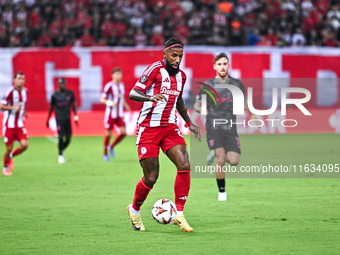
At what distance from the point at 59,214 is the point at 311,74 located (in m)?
18.5

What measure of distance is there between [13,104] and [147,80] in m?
7.49

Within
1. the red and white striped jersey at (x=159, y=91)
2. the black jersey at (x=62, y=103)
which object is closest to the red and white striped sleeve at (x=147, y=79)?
the red and white striped jersey at (x=159, y=91)

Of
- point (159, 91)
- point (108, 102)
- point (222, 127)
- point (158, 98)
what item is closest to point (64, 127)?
point (108, 102)

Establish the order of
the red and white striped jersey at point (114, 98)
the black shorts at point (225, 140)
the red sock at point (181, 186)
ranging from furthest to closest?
1. the red and white striped jersey at point (114, 98)
2. the black shorts at point (225, 140)
3. the red sock at point (181, 186)

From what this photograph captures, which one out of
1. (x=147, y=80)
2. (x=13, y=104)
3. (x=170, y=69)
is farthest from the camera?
(x=13, y=104)

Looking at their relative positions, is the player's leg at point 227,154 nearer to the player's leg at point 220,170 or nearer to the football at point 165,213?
the player's leg at point 220,170

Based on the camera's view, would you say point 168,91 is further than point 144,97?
Yes

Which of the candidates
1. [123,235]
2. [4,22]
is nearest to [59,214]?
[123,235]

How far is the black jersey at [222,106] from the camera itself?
998cm

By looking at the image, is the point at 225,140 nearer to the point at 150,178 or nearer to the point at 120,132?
the point at 150,178

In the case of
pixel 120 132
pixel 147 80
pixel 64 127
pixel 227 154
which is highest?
pixel 147 80

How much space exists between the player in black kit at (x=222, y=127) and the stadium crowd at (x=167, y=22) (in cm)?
1520

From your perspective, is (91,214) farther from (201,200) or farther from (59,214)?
(201,200)

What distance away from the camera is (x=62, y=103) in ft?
53.7
